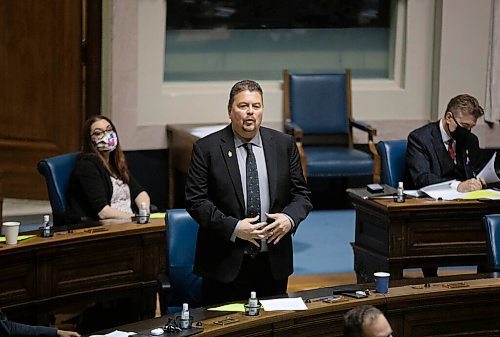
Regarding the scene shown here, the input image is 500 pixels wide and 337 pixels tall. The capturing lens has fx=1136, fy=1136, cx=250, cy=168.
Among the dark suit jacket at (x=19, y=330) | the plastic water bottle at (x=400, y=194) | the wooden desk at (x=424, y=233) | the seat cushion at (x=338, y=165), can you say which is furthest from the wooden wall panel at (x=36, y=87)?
the dark suit jacket at (x=19, y=330)

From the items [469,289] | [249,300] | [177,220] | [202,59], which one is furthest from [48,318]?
[202,59]

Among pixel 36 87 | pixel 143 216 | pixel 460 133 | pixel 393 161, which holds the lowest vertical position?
pixel 143 216

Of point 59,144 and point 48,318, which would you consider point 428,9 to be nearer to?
point 59,144

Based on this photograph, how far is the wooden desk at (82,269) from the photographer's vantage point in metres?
5.44

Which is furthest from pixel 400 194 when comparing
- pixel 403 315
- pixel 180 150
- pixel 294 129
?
pixel 180 150

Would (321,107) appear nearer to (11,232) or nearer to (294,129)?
(294,129)

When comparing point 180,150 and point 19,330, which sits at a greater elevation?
point 180,150

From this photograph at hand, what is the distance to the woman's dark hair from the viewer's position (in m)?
6.39

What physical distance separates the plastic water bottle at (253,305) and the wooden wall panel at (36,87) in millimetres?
4626

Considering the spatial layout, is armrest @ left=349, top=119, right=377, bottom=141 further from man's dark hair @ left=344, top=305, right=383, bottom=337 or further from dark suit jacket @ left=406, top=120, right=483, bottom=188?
man's dark hair @ left=344, top=305, right=383, bottom=337

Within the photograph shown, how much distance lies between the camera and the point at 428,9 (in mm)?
9500

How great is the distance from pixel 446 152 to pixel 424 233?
617mm

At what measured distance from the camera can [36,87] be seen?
8.88 metres

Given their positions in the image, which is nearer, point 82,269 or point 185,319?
point 185,319
